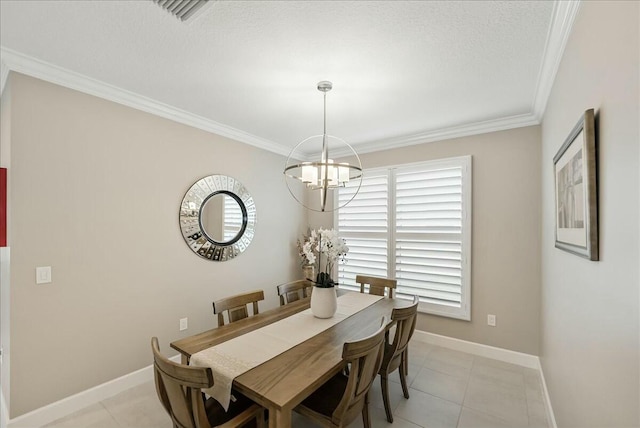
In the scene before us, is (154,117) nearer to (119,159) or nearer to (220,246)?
(119,159)

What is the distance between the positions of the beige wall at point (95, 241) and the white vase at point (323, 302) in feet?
5.09

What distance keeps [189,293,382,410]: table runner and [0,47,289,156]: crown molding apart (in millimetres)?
2284

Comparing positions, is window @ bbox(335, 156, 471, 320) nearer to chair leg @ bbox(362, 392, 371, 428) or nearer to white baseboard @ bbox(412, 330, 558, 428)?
white baseboard @ bbox(412, 330, 558, 428)

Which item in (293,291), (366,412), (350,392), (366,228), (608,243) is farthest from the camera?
(366,228)

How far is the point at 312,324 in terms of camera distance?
7.27 ft

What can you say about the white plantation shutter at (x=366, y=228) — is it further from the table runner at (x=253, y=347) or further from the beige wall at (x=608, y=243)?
the beige wall at (x=608, y=243)

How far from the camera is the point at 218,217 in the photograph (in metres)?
3.37

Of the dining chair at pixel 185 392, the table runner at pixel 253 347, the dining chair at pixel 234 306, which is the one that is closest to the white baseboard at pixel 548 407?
the table runner at pixel 253 347

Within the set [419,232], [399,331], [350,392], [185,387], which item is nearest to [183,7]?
[185,387]

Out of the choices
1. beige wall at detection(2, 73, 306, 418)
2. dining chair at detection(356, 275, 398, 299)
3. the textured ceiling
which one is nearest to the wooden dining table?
dining chair at detection(356, 275, 398, 299)

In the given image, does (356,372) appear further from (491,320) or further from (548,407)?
(491,320)

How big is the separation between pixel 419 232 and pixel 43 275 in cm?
362

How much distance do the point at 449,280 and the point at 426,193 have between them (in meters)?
1.08

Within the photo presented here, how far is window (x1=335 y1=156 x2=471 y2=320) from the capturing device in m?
3.38
